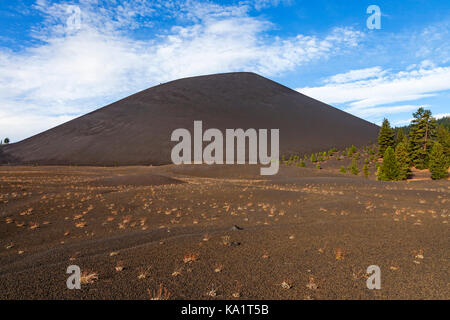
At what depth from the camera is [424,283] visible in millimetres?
5531

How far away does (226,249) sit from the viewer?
7875 millimetres

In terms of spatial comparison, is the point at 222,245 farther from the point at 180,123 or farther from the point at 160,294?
the point at 180,123

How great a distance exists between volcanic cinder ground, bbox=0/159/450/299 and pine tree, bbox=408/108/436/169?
3599cm

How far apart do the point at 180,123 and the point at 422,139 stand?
232 feet

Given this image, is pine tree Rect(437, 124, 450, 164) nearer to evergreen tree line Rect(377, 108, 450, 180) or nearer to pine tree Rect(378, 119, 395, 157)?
Answer: evergreen tree line Rect(377, 108, 450, 180)

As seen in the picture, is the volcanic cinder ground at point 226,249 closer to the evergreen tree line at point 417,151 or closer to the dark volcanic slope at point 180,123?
the evergreen tree line at point 417,151

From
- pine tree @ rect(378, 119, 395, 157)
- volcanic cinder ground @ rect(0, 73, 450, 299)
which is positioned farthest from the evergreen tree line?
volcanic cinder ground @ rect(0, 73, 450, 299)

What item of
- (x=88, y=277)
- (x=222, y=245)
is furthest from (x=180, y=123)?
(x=88, y=277)

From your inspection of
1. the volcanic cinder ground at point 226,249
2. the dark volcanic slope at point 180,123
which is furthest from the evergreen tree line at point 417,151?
the dark volcanic slope at point 180,123

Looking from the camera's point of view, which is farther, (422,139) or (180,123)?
(180,123)

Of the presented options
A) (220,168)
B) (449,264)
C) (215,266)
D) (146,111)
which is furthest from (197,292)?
(146,111)

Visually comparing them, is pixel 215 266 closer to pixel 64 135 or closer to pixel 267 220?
pixel 267 220

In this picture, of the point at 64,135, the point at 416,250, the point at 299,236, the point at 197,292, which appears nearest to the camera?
the point at 197,292
